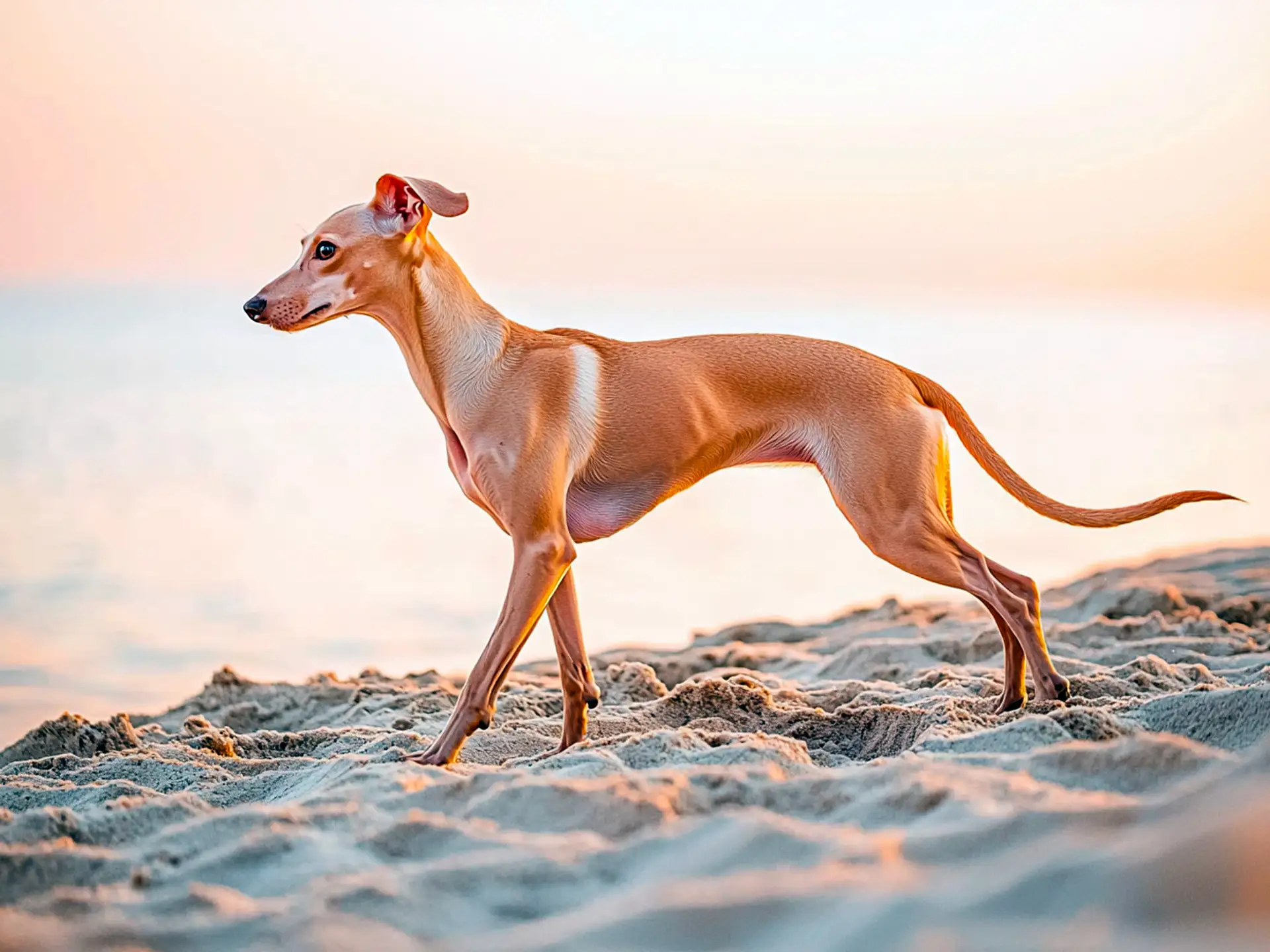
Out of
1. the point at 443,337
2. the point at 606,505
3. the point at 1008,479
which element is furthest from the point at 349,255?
the point at 1008,479

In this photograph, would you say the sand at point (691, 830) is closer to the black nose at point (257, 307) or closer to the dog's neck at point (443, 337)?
the dog's neck at point (443, 337)

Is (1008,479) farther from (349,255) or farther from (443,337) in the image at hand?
(349,255)

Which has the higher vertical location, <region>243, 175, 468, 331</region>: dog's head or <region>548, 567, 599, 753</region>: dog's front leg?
<region>243, 175, 468, 331</region>: dog's head

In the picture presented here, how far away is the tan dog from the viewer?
4.11 meters

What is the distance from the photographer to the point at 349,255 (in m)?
4.15

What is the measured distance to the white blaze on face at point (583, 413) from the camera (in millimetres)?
4191

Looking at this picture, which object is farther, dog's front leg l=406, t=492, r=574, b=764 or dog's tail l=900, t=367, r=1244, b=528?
dog's tail l=900, t=367, r=1244, b=528

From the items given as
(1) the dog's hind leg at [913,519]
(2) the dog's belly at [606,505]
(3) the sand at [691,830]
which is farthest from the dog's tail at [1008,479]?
(2) the dog's belly at [606,505]

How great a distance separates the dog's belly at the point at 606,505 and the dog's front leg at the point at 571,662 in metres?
0.18

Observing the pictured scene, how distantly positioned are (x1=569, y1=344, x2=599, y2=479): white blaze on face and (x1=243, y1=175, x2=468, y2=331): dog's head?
26.3 inches

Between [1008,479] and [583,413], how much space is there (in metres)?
1.61

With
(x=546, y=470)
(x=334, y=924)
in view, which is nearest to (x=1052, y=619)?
(x=546, y=470)

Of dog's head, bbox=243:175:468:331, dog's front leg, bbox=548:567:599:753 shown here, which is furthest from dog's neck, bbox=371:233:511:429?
dog's front leg, bbox=548:567:599:753

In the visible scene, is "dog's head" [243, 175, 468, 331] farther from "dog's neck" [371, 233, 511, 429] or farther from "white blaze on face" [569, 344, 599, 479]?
"white blaze on face" [569, 344, 599, 479]
